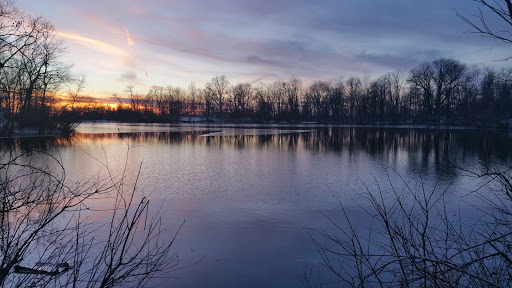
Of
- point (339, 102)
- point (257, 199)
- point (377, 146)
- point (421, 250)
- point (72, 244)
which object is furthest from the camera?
point (339, 102)

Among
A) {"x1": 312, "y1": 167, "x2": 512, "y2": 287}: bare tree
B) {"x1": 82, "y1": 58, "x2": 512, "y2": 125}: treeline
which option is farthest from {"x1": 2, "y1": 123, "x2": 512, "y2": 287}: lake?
{"x1": 82, "y1": 58, "x2": 512, "y2": 125}: treeline

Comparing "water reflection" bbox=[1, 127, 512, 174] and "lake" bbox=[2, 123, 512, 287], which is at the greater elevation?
"water reflection" bbox=[1, 127, 512, 174]

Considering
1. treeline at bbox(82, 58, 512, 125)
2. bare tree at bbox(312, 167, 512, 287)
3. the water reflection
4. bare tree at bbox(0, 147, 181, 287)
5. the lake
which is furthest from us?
treeline at bbox(82, 58, 512, 125)

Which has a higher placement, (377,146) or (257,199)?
(377,146)

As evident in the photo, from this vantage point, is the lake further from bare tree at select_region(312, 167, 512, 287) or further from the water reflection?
bare tree at select_region(312, 167, 512, 287)

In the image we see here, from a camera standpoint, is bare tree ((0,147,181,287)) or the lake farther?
the lake

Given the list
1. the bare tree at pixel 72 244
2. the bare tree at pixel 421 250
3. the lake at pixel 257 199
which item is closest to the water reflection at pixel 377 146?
the lake at pixel 257 199

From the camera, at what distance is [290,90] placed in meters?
102

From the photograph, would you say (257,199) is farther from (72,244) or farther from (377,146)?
(377,146)

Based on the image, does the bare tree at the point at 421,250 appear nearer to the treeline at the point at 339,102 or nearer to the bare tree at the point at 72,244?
the bare tree at the point at 72,244

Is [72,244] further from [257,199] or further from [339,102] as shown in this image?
[339,102]

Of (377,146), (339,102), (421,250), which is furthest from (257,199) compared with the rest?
(339,102)

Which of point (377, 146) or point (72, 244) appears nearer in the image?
point (72, 244)

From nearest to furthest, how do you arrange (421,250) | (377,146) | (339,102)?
(421,250), (377,146), (339,102)
